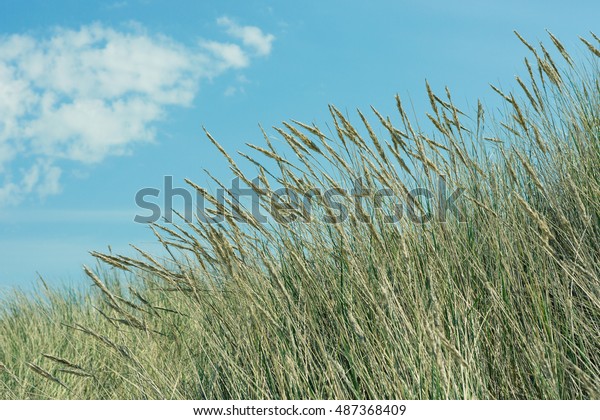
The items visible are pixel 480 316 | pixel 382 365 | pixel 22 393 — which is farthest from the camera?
pixel 22 393

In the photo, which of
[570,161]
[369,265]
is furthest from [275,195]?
[570,161]

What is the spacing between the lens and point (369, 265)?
2326mm

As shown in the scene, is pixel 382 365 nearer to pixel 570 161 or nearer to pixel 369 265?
pixel 369 265

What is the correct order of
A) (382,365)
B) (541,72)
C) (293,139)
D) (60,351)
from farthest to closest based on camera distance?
(60,351) < (541,72) < (293,139) < (382,365)

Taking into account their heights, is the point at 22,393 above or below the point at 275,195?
below

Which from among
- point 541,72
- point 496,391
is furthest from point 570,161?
point 496,391

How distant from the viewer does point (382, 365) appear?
188cm

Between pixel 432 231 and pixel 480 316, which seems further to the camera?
pixel 432 231

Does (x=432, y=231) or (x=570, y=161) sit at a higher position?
(x=570, y=161)

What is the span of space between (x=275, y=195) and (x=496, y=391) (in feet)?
3.48

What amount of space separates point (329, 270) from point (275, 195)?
0.37 meters

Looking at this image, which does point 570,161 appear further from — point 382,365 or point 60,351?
point 60,351

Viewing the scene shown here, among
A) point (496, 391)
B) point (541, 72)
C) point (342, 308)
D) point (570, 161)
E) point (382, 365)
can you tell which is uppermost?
point (541, 72)

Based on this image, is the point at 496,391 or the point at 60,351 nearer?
the point at 496,391
